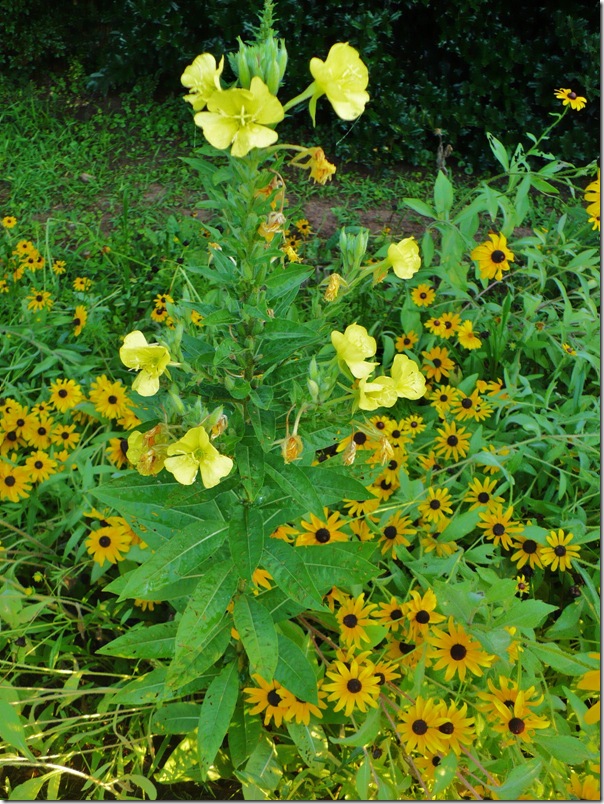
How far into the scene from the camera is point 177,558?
1396 millimetres

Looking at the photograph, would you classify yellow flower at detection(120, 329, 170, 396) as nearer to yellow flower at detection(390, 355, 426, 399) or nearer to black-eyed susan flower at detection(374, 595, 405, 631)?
yellow flower at detection(390, 355, 426, 399)

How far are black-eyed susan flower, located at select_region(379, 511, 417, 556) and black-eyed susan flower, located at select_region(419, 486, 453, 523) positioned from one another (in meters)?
0.05

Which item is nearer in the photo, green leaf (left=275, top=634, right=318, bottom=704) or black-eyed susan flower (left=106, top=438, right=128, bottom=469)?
green leaf (left=275, top=634, right=318, bottom=704)

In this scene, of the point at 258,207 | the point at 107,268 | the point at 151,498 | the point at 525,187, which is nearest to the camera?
the point at 258,207

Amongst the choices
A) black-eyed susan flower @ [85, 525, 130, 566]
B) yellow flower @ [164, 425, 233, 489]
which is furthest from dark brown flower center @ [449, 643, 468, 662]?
black-eyed susan flower @ [85, 525, 130, 566]

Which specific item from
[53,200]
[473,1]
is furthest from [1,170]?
[473,1]

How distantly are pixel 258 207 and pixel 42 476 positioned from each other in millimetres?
1279

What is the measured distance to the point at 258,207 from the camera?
1.21 m

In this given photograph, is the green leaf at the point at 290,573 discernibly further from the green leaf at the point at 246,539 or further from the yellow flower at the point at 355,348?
the yellow flower at the point at 355,348

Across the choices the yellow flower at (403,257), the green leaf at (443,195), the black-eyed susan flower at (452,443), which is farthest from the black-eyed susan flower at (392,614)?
the green leaf at (443,195)

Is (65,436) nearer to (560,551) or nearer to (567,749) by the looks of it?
(560,551)

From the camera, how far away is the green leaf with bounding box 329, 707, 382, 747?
4.66 ft

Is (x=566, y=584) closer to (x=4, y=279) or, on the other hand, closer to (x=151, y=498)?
(x=151, y=498)

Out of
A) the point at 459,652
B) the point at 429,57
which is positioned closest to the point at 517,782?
the point at 459,652
